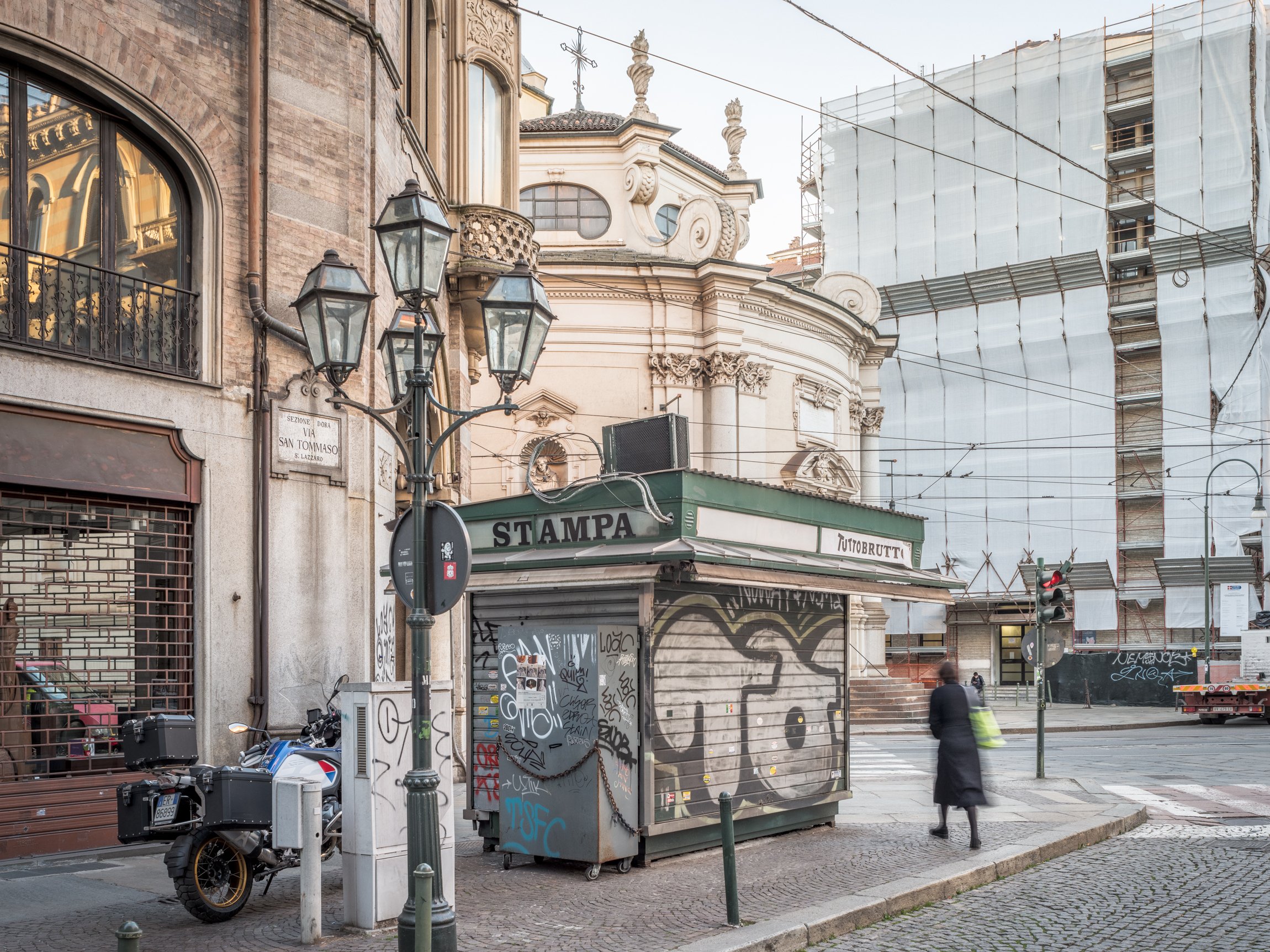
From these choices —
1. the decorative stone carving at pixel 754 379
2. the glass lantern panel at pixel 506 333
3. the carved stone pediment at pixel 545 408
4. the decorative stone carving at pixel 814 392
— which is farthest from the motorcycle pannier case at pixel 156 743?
the decorative stone carving at pixel 814 392

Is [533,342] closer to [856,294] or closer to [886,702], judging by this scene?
[886,702]

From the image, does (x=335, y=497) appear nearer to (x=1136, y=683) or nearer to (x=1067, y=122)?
(x=1136, y=683)

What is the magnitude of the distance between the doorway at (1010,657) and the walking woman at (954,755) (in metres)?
36.4

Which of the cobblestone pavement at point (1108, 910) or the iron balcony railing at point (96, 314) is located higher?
the iron balcony railing at point (96, 314)

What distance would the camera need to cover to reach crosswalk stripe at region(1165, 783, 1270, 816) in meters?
13.7

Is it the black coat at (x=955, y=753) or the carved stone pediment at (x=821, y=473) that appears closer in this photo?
the black coat at (x=955, y=753)

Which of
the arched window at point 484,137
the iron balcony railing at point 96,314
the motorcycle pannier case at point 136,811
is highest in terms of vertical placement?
the arched window at point 484,137

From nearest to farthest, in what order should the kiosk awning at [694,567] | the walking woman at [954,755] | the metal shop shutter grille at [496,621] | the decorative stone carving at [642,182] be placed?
the kiosk awning at [694,567], the metal shop shutter grille at [496,621], the walking woman at [954,755], the decorative stone carving at [642,182]

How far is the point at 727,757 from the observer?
34.6 ft

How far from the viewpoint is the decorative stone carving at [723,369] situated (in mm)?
33500

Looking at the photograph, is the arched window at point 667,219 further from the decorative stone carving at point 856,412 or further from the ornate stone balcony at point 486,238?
the ornate stone balcony at point 486,238

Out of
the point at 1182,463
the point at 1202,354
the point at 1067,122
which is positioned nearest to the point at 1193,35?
the point at 1067,122

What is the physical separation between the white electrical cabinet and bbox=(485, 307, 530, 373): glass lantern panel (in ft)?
7.12

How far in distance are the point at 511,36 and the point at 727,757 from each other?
14.1m
